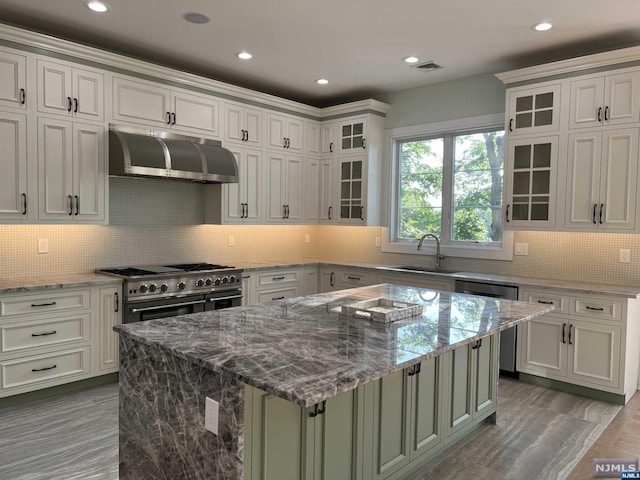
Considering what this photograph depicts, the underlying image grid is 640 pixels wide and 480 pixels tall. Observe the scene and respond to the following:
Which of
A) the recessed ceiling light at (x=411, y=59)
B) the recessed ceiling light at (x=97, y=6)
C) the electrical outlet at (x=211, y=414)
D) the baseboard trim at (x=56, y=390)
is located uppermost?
the recessed ceiling light at (x=411, y=59)

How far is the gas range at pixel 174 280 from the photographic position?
382 centimetres

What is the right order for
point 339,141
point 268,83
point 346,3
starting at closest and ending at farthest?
point 346,3 → point 268,83 → point 339,141

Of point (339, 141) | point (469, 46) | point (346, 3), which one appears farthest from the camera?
point (339, 141)

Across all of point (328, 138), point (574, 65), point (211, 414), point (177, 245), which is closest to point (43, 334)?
point (177, 245)

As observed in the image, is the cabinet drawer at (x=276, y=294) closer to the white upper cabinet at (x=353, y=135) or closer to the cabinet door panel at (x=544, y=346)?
the white upper cabinet at (x=353, y=135)

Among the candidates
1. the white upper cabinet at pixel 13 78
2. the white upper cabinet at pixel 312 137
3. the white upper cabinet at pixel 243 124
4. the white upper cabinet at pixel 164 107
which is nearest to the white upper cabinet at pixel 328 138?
the white upper cabinet at pixel 312 137

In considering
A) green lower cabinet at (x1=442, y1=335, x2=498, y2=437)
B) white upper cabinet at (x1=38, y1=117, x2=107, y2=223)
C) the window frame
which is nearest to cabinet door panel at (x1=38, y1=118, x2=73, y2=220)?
white upper cabinet at (x1=38, y1=117, x2=107, y2=223)

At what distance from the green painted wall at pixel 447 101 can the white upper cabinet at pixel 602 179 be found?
3.38 feet

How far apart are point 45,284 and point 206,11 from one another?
2274 millimetres

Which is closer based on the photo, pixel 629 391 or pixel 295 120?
pixel 629 391

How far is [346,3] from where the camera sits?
325 centimetres

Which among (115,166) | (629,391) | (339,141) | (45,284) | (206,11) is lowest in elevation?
(629,391)

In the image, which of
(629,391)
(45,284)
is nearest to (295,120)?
(45,284)

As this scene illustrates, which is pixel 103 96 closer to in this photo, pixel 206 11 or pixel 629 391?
pixel 206 11
